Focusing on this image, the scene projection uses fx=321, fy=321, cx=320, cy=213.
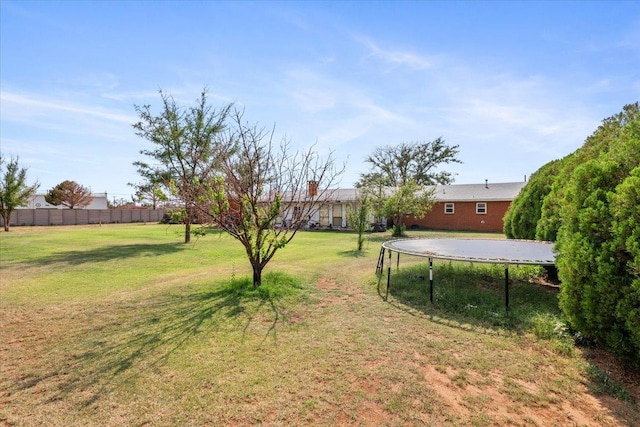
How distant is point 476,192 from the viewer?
2520 centimetres

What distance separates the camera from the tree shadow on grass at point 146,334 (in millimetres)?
3086

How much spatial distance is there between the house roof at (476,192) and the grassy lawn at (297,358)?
742 inches

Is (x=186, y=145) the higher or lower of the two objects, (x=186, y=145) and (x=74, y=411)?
the higher

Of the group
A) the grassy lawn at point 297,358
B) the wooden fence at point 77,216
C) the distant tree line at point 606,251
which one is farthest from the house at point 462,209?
the wooden fence at point 77,216

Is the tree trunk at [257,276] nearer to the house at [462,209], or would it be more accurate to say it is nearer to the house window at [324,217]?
the house at [462,209]

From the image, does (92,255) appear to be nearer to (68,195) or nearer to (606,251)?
(606,251)

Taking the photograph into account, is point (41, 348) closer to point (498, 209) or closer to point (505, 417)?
point (505, 417)

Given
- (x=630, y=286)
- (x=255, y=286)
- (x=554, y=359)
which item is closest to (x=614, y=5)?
(x=630, y=286)

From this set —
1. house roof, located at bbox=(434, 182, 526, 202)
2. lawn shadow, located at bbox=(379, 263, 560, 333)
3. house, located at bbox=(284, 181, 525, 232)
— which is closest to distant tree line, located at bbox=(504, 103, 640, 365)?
lawn shadow, located at bbox=(379, 263, 560, 333)

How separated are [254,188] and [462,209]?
22.3 metres

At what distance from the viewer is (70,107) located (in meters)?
11.0

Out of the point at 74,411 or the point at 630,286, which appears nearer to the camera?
the point at 74,411

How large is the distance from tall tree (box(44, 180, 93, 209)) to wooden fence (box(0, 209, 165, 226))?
617 inches

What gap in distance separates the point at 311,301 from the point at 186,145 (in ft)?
41.1
